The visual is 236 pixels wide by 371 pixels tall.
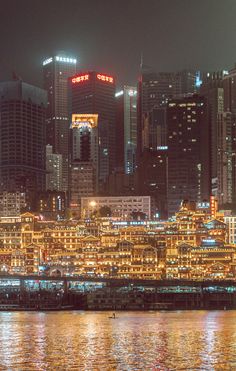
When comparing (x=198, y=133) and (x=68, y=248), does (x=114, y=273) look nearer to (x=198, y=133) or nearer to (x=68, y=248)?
(x=68, y=248)

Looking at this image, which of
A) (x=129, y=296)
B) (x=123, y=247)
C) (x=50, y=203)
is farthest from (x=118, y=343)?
(x=50, y=203)

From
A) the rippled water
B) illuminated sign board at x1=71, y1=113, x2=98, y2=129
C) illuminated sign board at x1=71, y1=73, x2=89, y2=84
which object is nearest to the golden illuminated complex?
the rippled water

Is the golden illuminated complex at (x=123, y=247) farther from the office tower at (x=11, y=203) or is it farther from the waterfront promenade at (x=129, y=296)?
the office tower at (x=11, y=203)

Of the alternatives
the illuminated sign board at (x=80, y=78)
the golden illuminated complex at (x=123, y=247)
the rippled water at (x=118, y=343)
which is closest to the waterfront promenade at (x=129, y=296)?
the golden illuminated complex at (x=123, y=247)

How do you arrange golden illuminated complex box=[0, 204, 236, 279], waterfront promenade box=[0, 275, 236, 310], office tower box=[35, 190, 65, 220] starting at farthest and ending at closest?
1. office tower box=[35, 190, 65, 220]
2. golden illuminated complex box=[0, 204, 236, 279]
3. waterfront promenade box=[0, 275, 236, 310]

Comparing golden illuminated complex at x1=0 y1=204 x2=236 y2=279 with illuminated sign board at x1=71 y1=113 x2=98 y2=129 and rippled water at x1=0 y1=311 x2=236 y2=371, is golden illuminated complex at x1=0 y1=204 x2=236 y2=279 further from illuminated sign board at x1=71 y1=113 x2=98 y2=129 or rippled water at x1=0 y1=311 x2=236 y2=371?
illuminated sign board at x1=71 y1=113 x2=98 y2=129

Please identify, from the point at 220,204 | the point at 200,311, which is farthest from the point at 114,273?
the point at 220,204

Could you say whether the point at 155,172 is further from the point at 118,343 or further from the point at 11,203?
the point at 118,343
